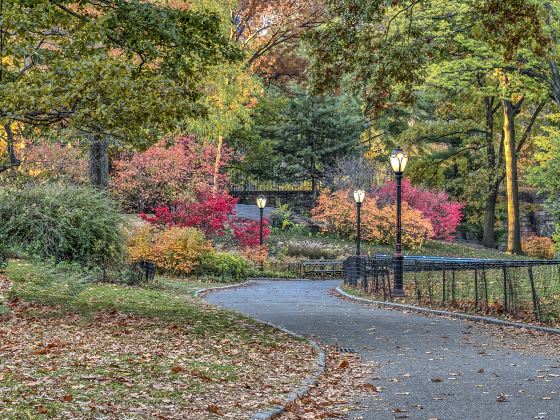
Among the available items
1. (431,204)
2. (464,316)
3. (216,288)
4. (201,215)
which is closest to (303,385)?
(464,316)

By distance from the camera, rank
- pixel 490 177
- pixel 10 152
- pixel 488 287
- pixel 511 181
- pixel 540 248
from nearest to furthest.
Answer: pixel 10 152
pixel 488 287
pixel 511 181
pixel 540 248
pixel 490 177

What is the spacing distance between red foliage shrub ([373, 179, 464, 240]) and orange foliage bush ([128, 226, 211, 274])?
61.2 feet

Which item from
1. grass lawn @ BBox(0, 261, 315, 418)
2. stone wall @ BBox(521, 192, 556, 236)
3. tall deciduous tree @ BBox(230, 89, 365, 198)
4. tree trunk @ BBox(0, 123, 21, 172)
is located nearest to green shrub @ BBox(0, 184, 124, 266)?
grass lawn @ BBox(0, 261, 315, 418)

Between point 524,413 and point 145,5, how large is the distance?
407 inches

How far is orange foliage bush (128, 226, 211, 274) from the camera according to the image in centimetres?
2853

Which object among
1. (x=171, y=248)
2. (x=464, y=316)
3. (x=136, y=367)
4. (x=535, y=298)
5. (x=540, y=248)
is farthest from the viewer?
(x=540, y=248)

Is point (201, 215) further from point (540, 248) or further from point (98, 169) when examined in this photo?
point (540, 248)

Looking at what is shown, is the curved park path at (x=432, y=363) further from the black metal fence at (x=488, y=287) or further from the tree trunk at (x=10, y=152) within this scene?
the tree trunk at (x=10, y=152)

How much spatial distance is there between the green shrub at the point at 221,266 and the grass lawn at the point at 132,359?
42.9ft

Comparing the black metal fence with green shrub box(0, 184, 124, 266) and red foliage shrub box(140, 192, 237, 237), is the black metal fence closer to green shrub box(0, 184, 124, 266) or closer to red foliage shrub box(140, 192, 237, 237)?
green shrub box(0, 184, 124, 266)

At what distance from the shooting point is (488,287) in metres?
17.5

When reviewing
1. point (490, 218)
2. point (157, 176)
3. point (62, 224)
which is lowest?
point (62, 224)

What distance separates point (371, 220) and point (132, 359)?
36.2 meters

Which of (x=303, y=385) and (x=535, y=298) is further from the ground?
(x=535, y=298)
